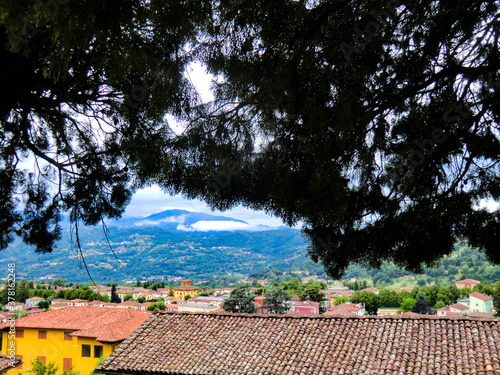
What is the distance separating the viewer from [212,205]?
9.37ft

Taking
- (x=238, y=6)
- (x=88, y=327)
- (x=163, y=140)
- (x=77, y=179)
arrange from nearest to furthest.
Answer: (x=238, y=6), (x=163, y=140), (x=77, y=179), (x=88, y=327)

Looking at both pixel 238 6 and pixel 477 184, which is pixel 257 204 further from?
pixel 477 184

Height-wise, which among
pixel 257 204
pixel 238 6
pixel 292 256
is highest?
pixel 238 6

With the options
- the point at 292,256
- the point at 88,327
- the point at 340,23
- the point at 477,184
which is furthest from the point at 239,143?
the point at 292,256

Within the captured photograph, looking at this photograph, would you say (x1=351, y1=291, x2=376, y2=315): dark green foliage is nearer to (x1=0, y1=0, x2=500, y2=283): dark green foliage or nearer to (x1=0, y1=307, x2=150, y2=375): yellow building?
(x1=0, y1=307, x2=150, y2=375): yellow building

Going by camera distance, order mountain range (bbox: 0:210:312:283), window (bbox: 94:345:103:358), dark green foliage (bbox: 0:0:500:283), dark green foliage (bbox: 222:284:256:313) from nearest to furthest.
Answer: dark green foliage (bbox: 0:0:500:283), window (bbox: 94:345:103:358), dark green foliage (bbox: 222:284:256:313), mountain range (bbox: 0:210:312:283)

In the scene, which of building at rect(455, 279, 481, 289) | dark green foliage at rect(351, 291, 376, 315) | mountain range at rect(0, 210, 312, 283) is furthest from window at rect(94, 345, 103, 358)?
mountain range at rect(0, 210, 312, 283)

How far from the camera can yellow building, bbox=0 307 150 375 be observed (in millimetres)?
17594

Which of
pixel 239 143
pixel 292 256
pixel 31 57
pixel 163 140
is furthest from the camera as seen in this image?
pixel 292 256

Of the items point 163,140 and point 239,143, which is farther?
point 239,143

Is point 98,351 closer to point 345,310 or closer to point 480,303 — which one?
point 345,310

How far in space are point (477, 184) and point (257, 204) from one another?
1706mm

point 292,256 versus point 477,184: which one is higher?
point 477,184

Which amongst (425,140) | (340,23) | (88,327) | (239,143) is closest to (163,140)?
(239,143)
